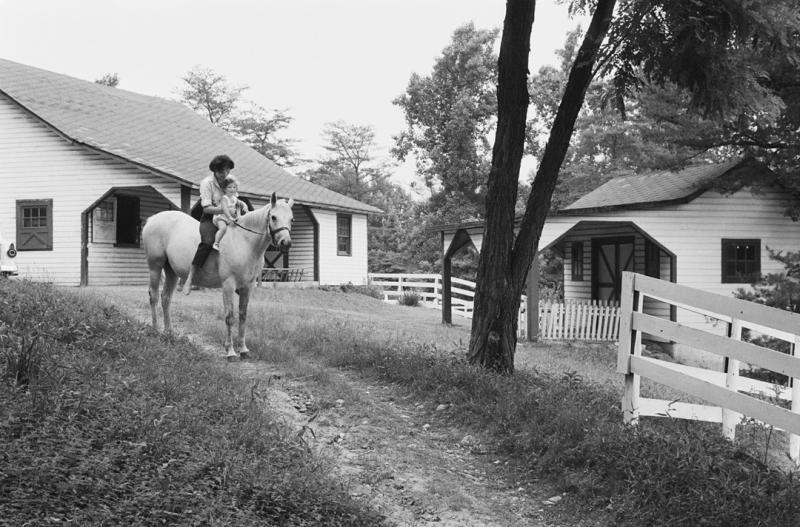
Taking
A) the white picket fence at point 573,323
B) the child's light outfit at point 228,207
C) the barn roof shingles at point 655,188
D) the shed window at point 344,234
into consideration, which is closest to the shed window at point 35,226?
the shed window at point 344,234

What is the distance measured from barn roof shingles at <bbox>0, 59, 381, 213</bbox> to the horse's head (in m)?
11.9

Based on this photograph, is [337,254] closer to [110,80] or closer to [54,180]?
[54,180]

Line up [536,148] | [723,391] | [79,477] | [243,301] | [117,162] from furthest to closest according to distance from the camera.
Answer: [536,148] → [117,162] → [243,301] → [723,391] → [79,477]

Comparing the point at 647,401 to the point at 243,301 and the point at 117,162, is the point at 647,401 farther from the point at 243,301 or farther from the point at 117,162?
the point at 117,162

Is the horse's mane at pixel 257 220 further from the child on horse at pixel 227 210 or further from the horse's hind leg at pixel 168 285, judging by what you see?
the horse's hind leg at pixel 168 285

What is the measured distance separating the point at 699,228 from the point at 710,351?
1590 cm

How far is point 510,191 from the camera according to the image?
352 inches

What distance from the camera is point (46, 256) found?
22.0 metres

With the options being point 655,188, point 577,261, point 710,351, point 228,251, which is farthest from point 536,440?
point 577,261

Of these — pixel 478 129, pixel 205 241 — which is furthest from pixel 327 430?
pixel 478 129

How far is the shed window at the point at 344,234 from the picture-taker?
29656 millimetres

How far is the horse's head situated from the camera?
30.2ft

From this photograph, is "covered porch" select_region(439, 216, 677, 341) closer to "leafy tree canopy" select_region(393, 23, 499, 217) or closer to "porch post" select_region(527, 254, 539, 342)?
"porch post" select_region(527, 254, 539, 342)

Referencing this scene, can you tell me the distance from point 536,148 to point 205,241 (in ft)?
104
